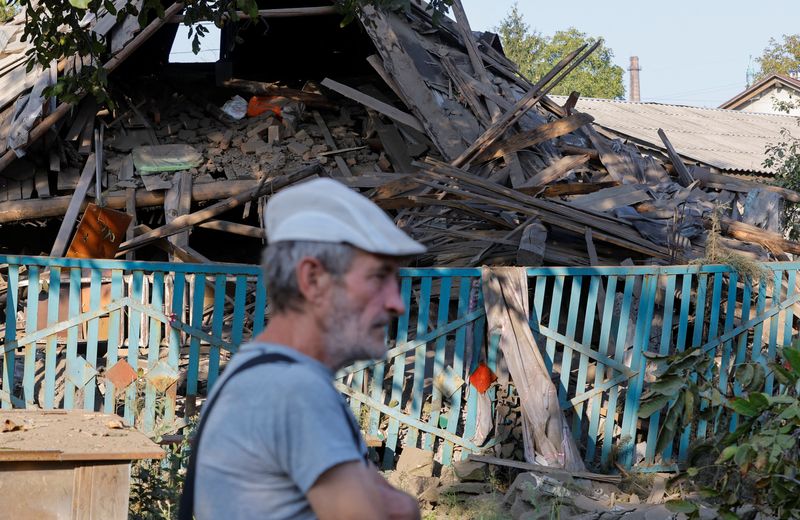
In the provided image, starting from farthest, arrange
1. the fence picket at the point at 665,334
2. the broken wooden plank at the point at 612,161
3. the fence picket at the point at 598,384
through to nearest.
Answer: the broken wooden plank at the point at 612,161 → the fence picket at the point at 665,334 → the fence picket at the point at 598,384

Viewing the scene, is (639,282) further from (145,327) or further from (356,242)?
(356,242)

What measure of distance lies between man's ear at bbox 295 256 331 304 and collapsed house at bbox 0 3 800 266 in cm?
707

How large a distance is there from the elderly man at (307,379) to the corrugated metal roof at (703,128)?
49.7 ft

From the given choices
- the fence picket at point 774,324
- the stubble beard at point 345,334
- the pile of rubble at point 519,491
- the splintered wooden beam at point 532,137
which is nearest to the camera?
the stubble beard at point 345,334

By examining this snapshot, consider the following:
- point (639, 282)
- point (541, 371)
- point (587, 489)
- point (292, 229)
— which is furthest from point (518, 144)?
point (292, 229)

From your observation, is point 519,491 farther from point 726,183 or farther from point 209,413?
point 726,183

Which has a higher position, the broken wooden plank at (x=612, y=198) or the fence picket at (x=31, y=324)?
the broken wooden plank at (x=612, y=198)

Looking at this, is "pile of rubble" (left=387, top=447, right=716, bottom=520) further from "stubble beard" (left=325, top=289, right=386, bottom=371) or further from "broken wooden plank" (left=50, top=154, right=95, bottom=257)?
"broken wooden plank" (left=50, top=154, right=95, bottom=257)

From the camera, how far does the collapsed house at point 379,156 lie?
9.20 metres

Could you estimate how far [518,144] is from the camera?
1088cm

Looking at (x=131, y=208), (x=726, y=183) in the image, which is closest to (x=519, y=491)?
(x=726, y=183)

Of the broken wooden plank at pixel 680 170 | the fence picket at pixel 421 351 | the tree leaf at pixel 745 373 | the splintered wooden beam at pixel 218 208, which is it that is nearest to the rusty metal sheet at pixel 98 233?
the splintered wooden beam at pixel 218 208

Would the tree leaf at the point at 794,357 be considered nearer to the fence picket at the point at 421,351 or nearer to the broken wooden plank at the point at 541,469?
the broken wooden plank at the point at 541,469

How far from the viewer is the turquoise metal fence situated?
6793mm
